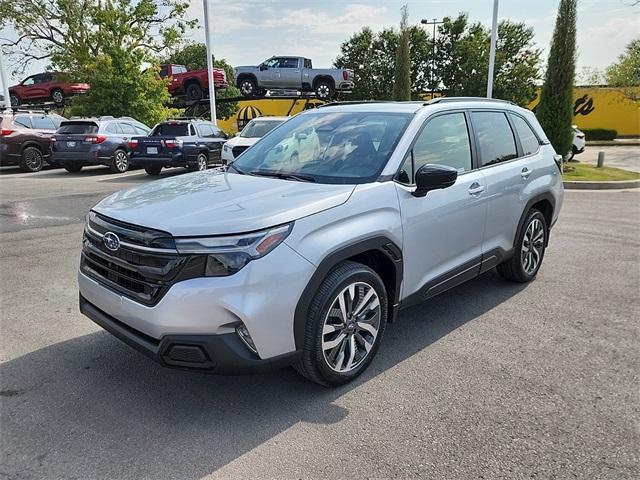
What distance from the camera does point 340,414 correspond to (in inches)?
114

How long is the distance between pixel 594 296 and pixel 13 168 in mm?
18344

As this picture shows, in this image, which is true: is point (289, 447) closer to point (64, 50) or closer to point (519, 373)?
point (519, 373)

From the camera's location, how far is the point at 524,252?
4.97m

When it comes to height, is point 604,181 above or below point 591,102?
below

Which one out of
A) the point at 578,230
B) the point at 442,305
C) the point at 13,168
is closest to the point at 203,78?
the point at 13,168

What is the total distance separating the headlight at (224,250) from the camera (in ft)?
8.42

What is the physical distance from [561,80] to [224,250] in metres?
14.9

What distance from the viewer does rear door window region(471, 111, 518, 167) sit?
4.29m

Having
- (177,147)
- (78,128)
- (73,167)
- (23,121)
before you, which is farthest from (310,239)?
(23,121)

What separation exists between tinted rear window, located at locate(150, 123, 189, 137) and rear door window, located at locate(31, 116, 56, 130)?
4.63m

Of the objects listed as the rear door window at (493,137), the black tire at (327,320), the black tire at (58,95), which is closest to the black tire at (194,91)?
the black tire at (58,95)

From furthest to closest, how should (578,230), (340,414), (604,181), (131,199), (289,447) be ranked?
(604,181) < (578,230) < (131,199) < (340,414) < (289,447)

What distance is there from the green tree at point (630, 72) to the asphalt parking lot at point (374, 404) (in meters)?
31.8

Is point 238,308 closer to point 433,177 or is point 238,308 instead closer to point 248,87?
point 433,177
